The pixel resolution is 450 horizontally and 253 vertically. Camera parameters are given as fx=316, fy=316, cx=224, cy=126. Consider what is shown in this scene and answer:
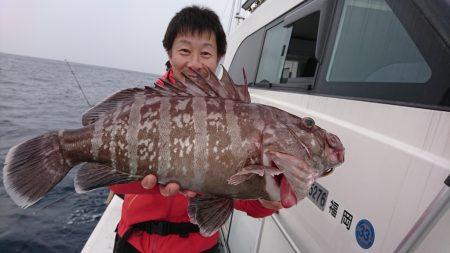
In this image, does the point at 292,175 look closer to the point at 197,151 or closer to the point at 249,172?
the point at 249,172

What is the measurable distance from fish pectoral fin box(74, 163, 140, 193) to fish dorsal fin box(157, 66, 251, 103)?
50cm

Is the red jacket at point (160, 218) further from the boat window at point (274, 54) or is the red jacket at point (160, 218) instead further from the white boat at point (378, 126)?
the boat window at point (274, 54)

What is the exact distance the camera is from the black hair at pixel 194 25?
2.58m

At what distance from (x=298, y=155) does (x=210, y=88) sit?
0.60 m

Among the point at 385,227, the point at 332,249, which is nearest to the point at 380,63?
the point at 385,227

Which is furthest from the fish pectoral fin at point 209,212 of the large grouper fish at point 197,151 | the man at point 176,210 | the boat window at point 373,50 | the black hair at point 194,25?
the black hair at point 194,25

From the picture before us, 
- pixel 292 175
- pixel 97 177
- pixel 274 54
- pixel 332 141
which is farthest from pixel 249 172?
pixel 274 54

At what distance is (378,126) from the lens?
5.21ft

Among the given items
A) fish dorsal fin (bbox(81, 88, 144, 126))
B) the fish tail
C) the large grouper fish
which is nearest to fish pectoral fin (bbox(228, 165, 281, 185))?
the large grouper fish

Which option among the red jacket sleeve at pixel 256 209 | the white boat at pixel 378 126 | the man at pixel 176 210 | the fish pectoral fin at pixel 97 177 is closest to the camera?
the white boat at pixel 378 126

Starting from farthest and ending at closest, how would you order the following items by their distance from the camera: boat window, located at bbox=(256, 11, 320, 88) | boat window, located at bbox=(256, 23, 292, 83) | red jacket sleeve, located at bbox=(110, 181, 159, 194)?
1. boat window, located at bbox=(256, 23, 292, 83)
2. boat window, located at bbox=(256, 11, 320, 88)
3. red jacket sleeve, located at bbox=(110, 181, 159, 194)

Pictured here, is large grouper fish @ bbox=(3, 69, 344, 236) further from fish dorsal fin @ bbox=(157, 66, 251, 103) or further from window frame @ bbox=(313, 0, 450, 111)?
window frame @ bbox=(313, 0, 450, 111)

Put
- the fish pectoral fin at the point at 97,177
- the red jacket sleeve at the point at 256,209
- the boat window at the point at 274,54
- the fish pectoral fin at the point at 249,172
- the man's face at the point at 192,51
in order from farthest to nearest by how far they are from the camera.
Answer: the boat window at the point at 274,54 < the man's face at the point at 192,51 < the red jacket sleeve at the point at 256,209 < the fish pectoral fin at the point at 97,177 < the fish pectoral fin at the point at 249,172

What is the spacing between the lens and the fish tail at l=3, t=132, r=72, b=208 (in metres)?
1.62
